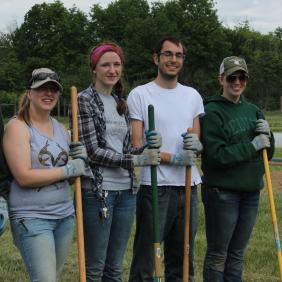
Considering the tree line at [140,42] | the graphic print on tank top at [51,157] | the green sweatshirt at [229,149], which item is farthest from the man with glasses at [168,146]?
the tree line at [140,42]

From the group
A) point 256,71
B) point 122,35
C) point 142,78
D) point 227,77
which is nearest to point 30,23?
point 122,35

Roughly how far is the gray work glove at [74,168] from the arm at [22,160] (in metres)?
0.08

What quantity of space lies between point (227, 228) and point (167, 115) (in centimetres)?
102

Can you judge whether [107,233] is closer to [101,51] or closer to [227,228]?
[227,228]

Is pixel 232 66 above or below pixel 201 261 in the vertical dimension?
above

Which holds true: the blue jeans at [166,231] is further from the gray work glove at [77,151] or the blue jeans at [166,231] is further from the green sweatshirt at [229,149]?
the gray work glove at [77,151]

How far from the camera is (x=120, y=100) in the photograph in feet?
13.4

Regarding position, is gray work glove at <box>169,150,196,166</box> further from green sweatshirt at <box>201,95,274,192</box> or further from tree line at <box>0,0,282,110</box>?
tree line at <box>0,0,282,110</box>

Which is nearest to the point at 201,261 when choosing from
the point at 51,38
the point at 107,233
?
the point at 107,233

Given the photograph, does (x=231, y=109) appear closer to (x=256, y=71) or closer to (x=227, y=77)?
(x=227, y=77)

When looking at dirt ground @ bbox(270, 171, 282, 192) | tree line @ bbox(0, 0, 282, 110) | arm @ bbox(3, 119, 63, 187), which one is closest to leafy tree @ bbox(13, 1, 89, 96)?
tree line @ bbox(0, 0, 282, 110)

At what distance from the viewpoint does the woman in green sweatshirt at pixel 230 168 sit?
430 cm

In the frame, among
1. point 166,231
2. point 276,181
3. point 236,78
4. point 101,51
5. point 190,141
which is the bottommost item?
point 276,181

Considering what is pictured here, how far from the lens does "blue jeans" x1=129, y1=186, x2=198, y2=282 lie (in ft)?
14.0
